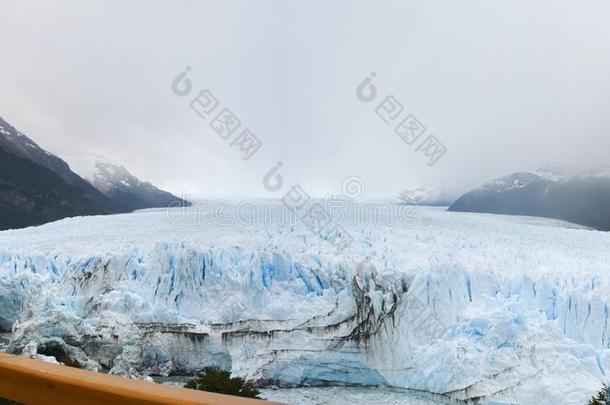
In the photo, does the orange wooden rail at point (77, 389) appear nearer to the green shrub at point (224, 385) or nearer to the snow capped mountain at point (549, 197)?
the green shrub at point (224, 385)

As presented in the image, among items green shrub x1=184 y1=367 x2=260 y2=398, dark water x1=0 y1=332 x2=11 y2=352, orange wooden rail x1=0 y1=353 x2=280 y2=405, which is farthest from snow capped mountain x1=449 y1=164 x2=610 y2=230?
orange wooden rail x1=0 y1=353 x2=280 y2=405

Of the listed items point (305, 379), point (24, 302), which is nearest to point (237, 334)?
point (305, 379)

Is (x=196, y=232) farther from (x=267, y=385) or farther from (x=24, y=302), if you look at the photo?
(x=267, y=385)

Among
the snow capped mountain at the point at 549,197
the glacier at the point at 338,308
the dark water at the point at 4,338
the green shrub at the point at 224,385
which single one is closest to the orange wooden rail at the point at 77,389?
the green shrub at the point at 224,385

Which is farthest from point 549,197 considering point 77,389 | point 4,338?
point 77,389

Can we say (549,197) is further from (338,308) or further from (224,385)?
(224,385)

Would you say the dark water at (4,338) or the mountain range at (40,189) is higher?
the mountain range at (40,189)

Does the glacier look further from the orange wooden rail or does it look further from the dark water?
the orange wooden rail
